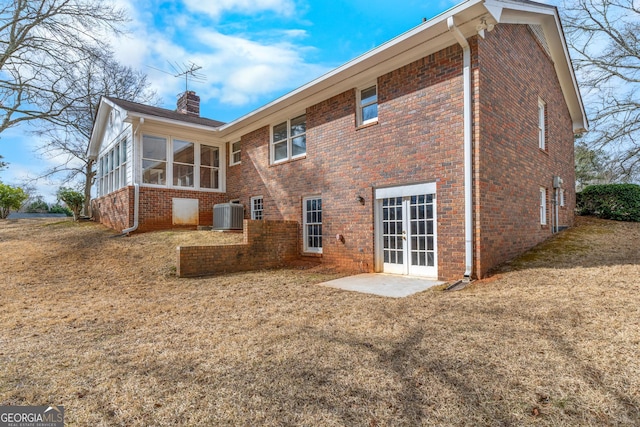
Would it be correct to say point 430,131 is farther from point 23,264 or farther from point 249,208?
point 23,264

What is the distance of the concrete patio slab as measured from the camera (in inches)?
241

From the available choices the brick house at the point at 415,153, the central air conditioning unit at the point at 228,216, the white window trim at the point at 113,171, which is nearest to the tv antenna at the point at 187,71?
the brick house at the point at 415,153

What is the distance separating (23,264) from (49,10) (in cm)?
1242

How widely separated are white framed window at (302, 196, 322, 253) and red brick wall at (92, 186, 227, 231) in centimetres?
545

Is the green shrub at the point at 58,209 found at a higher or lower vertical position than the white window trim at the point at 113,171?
lower

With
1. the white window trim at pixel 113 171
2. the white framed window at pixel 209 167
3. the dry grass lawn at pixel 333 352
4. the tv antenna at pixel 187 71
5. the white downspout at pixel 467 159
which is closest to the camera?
the dry grass lawn at pixel 333 352

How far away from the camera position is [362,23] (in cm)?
1063

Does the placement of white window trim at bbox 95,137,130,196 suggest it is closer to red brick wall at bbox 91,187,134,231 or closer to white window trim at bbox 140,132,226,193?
red brick wall at bbox 91,187,134,231

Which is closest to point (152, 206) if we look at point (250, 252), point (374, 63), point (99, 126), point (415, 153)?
point (250, 252)

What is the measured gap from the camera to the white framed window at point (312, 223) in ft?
32.7

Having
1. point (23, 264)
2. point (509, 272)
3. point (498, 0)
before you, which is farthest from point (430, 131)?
point (23, 264)

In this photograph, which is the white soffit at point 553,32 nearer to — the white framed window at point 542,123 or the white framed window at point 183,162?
the white framed window at point 542,123

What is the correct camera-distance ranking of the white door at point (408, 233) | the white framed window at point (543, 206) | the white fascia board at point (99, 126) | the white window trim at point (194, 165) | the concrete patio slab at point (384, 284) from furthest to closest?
1. the white fascia board at point (99, 126)
2. the white window trim at point (194, 165)
3. the white framed window at point (543, 206)
4. the white door at point (408, 233)
5. the concrete patio slab at point (384, 284)

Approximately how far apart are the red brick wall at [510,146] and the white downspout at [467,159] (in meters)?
0.14
